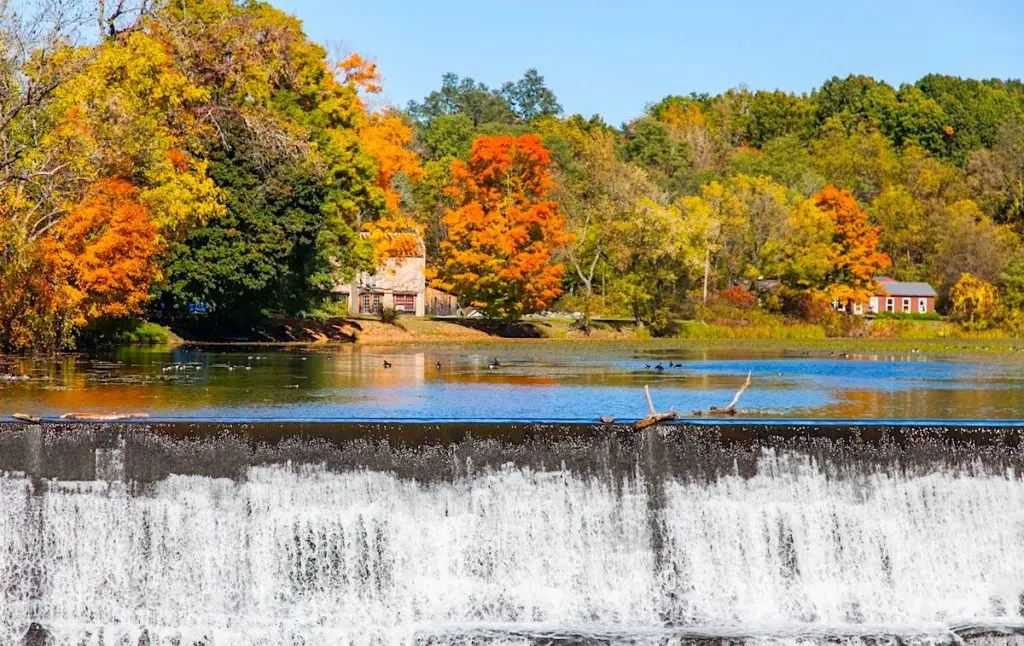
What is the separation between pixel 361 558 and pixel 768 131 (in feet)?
519

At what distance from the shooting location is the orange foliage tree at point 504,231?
7331 cm

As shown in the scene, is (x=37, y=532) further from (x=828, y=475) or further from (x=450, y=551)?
(x=828, y=475)

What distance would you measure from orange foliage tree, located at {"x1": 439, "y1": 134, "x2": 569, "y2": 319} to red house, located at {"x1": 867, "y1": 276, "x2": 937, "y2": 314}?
39.2 meters

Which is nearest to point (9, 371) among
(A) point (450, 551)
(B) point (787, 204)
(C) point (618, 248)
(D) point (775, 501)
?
(A) point (450, 551)

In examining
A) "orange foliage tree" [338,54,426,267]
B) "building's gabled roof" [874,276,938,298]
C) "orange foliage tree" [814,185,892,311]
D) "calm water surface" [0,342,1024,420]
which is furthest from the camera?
"building's gabled roof" [874,276,938,298]

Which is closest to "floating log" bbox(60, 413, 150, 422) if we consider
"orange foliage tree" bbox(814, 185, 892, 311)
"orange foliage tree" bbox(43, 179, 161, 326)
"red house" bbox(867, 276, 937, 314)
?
"orange foliage tree" bbox(43, 179, 161, 326)

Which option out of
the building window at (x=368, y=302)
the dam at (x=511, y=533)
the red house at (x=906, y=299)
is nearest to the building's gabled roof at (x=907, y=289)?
the red house at (x=906, y=299)

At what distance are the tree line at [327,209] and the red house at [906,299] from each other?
2086 millimetres

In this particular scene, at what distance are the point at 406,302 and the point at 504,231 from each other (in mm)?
23362

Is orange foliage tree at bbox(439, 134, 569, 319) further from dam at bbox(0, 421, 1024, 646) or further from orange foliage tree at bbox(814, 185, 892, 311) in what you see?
dam at bbox(0, 421, 1024, 646)

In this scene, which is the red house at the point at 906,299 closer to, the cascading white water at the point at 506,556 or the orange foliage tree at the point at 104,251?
the orange foliage tree at the point at 104,251

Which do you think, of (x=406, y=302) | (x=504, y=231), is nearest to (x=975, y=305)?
(x=504, y=231)

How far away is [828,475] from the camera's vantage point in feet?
67.0

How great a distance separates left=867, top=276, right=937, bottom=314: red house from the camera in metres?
105
